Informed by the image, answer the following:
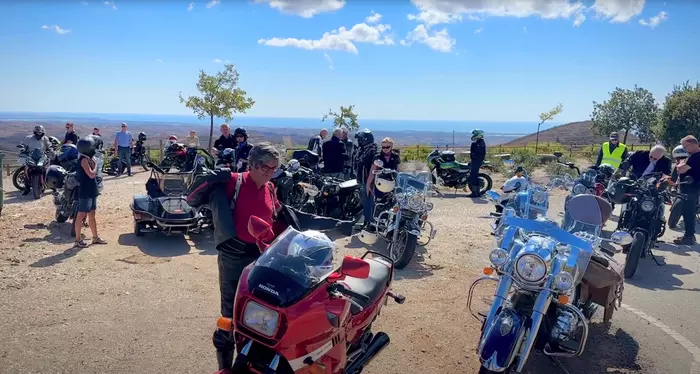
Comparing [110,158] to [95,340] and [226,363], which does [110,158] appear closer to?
[95,340]

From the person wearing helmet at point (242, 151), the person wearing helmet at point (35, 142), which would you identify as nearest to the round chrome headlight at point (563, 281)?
the person wearing helmet at point (242, 151)

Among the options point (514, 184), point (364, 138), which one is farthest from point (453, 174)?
point (514, 184)

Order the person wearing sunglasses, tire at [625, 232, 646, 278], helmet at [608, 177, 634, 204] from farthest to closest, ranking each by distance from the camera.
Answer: the person wearing sunglasses < helmet at [608, 177, 634, 204] < tire at [625, 232, 646, 278]

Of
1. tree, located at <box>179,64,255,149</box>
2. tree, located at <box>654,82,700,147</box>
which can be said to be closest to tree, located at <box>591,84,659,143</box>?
tree, located at <box>654,82,700,147</box>

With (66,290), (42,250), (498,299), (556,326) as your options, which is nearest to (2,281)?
(66,290)

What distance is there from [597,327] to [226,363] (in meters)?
3.72

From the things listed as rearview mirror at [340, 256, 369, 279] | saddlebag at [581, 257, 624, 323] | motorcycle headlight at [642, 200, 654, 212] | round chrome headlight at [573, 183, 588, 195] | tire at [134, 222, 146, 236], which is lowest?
tire at [134, 222, 146, 236]

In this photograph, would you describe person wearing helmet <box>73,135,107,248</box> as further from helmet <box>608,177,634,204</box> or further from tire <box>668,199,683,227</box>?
tire <box>668,199,683,227</box>

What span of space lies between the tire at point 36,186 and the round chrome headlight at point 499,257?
11095 mm

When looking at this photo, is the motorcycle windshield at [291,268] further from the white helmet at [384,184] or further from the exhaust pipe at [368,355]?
the white helmet at [384,184]

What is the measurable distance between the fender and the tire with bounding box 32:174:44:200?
11233 millimetres

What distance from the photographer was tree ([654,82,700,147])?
28.4 meters

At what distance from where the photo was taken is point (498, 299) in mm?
3879

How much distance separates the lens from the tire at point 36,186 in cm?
1173
